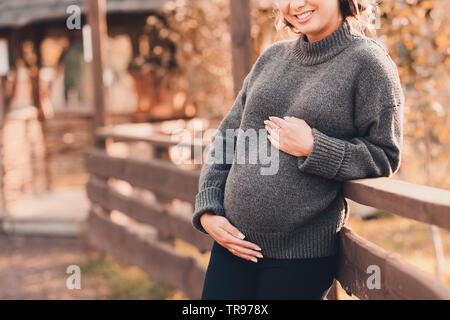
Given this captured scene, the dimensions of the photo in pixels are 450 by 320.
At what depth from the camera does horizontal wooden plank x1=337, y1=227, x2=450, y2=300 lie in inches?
60.9

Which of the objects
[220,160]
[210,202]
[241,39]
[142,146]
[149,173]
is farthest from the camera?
[142,146]

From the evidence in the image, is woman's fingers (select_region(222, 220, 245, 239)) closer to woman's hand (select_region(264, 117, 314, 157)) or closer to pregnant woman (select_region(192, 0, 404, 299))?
pregnant woman (select_region(192, 0, 404, 299))

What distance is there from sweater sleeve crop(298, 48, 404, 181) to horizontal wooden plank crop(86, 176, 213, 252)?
2.13 metres

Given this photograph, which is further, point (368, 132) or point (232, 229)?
point (232, 229)

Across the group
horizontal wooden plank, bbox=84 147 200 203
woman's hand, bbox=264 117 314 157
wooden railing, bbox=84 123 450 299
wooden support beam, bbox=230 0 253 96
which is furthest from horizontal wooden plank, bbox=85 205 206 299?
woman's hand, bbox=264 117 314 157

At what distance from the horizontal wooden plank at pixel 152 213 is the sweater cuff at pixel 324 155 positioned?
2.13m

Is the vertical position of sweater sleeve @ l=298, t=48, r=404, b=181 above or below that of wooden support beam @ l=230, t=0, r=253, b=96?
below

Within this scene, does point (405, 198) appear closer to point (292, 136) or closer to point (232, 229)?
point (292, 136)

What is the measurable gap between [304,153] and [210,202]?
0.38 m

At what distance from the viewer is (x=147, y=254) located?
4.91m

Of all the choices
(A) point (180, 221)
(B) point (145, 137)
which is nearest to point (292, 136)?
(A) point (180, 221)

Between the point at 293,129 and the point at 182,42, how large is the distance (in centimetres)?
645

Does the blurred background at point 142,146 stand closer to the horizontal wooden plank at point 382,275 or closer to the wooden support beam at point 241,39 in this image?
the wooden support beam at point 241,39
